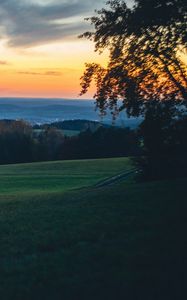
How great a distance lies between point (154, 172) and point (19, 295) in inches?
1339

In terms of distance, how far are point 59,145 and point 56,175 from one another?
42836 mm

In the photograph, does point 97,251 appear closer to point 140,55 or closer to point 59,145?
point 140,55

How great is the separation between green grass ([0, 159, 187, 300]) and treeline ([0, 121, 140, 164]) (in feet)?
248

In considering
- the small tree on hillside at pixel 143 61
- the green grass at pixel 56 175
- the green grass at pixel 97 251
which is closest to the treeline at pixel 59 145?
the green grass at pixel 56 175

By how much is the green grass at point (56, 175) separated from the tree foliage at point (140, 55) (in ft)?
78.5

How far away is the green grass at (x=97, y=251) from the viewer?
26.4 ft

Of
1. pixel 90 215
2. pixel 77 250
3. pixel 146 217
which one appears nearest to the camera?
pixel 77 250

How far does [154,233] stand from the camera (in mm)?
12406

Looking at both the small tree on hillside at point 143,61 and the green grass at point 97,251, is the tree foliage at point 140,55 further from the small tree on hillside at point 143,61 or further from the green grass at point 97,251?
the green grass at point 97,251

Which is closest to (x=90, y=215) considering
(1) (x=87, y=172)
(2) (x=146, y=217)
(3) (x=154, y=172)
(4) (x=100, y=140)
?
(2) (x=146, y=217)

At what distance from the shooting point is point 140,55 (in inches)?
821

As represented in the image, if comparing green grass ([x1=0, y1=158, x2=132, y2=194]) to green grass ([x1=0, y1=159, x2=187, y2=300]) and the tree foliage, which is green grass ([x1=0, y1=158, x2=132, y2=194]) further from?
green grass ([x1=0, y1=159, x2=187, y2=300])

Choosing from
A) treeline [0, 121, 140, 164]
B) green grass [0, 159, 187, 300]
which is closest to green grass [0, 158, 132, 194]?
treeline [0, 121, 140, 164]

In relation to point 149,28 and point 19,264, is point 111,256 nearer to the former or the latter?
point 19,264
